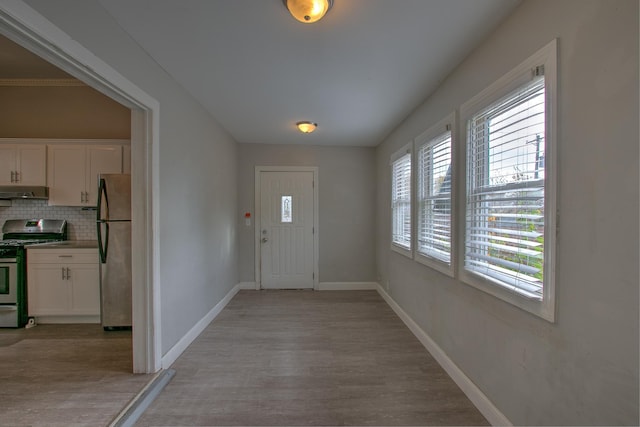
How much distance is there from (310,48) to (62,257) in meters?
3.41

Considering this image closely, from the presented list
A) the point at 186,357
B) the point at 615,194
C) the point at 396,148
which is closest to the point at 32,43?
the point at 186,357

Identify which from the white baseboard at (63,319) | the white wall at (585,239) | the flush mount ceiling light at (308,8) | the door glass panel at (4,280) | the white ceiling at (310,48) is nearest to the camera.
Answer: the white wall at (585,239)

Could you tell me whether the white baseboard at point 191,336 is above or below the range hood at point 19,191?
below

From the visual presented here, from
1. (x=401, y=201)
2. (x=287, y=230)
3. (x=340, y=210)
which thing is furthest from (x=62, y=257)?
(x=401, y=201)

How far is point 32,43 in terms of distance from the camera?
1.22 m

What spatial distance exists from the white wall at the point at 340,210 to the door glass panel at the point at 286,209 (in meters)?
0.50

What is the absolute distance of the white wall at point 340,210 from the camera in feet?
14.7

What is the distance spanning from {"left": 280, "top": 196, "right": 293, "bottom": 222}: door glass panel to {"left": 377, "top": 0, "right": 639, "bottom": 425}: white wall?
3.34m

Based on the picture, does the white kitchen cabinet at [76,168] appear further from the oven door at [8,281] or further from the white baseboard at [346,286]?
the white baseboard at [346,286]

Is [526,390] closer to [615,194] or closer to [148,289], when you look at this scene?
[615,194]

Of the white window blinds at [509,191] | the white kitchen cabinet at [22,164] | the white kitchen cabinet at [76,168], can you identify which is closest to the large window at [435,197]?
→ the white window blinds at [509,191]

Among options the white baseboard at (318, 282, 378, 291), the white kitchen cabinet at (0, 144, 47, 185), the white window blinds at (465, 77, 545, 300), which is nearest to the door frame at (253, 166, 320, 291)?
the white baseboard at (318, 282, 378, 291)

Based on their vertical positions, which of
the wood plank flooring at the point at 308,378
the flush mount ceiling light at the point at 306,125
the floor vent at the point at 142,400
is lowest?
the wood plank flooring at the point at 308,378

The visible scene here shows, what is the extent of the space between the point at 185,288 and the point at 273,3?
7.98 ft
